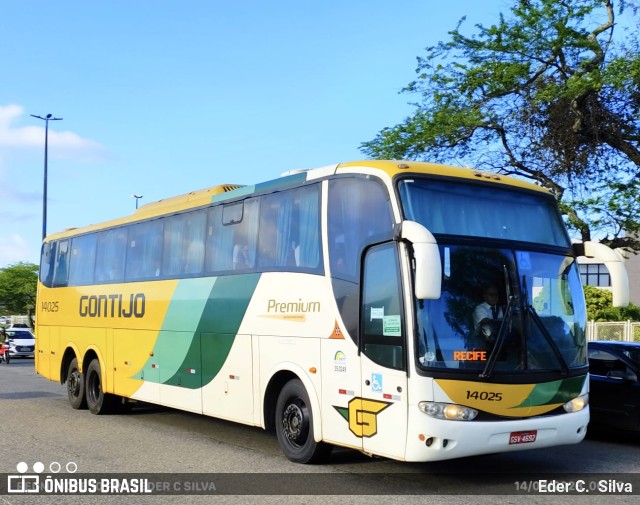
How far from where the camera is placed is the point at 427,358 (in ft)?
24.3

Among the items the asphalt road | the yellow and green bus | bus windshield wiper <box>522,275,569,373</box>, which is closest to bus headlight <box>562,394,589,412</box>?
the yellow and green bus

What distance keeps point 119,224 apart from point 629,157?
569 inches

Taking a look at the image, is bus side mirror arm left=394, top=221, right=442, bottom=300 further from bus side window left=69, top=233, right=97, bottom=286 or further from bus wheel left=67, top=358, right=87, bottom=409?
bus wheel left=67, top=358, right=87, bottom=409

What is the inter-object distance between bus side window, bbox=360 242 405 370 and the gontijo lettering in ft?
19.4

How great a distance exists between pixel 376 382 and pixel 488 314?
4.25 ft

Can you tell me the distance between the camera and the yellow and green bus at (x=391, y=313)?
7.46 m

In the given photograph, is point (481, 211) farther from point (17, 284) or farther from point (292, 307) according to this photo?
point (17, 284)

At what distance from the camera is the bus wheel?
1490 centimetres

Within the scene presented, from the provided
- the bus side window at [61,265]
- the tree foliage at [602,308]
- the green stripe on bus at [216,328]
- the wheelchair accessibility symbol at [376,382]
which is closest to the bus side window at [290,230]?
the green stripe on bus at [216,328]

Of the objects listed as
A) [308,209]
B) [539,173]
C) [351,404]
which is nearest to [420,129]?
[539,173]

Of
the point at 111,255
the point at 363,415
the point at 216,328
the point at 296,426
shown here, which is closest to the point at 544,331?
the point at 363,415

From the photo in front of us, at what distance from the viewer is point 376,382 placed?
307 inches

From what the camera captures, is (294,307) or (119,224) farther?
(119,224)

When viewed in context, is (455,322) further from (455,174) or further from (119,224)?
(119,224)
